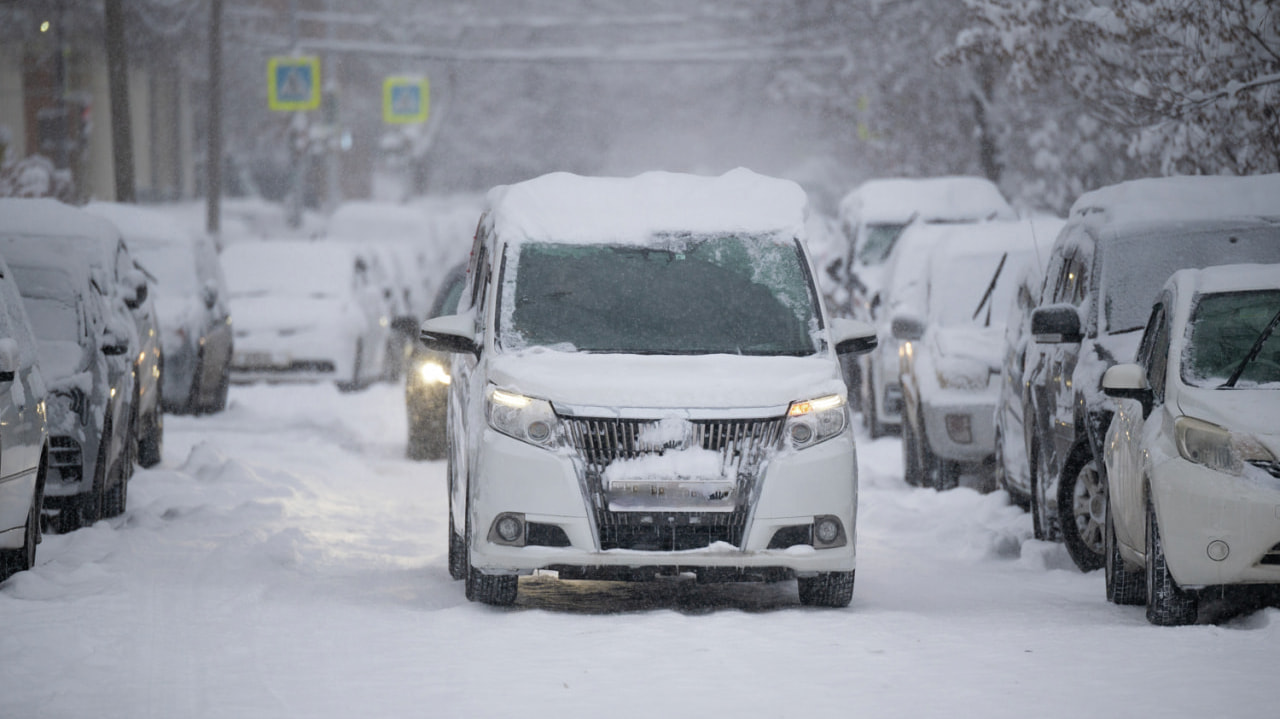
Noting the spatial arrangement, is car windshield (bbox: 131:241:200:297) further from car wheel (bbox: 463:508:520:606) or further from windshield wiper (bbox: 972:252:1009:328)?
car wheel (bbox: 463:508:520:606)

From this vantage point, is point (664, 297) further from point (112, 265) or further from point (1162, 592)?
point (112, 265)

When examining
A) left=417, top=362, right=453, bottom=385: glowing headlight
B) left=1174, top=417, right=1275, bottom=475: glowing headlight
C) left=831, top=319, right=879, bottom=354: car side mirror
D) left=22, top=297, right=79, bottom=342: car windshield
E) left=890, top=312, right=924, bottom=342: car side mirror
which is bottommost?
left=417, top=362, right=453, bottom=385: glowing headlight

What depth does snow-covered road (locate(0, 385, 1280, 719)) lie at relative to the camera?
6.67 metres

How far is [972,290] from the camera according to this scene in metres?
15.2

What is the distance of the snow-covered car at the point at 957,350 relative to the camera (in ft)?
45.5

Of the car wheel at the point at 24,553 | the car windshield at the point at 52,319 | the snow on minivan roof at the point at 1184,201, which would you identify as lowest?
the car wheel at the point at 24,553

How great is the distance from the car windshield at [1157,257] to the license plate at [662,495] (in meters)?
3.18

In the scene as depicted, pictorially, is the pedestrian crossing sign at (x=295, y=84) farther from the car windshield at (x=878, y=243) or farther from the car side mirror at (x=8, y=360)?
the car side mirror at (x=8, y=360)

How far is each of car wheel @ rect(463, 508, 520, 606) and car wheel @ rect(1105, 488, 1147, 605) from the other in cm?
262

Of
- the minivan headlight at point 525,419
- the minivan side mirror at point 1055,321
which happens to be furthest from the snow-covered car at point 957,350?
the minivan headlight at point 525,419

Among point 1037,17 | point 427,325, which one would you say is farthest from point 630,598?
point 1037,17

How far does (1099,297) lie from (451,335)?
3545mm

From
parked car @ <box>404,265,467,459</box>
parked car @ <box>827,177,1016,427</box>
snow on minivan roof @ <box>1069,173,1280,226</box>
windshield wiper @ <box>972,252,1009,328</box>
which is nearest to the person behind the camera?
snow on minivan roof @ <box>1069,173,1280,226</box>

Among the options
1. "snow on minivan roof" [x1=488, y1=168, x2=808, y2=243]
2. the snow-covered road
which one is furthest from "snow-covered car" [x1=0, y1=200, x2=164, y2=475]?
"snow on minivan roof" [x1=488, y1=168, x2=808, y2=243]
